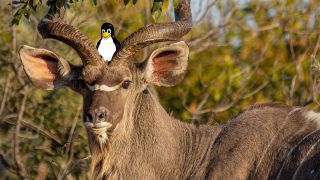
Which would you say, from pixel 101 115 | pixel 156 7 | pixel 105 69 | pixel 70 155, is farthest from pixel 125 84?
pixel 70 155

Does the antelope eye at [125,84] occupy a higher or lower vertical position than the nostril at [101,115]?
higher

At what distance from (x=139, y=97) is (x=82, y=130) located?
2586mm

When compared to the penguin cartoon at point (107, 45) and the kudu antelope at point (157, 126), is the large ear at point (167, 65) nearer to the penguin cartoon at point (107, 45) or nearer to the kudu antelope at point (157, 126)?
the kudu antelope at point (157, 126)

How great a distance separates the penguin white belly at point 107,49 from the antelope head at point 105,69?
7.0 inches

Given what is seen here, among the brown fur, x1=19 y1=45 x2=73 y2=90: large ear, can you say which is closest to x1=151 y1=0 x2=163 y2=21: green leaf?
the brown fur

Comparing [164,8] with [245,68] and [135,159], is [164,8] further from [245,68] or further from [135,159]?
[245,68]

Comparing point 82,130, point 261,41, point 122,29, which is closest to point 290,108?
point 82,130

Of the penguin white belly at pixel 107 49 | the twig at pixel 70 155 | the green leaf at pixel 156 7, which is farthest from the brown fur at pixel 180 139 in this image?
the twig at pixel 70 155

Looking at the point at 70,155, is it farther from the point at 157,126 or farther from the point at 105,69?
the point at 105,69

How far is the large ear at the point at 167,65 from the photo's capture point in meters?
5.38

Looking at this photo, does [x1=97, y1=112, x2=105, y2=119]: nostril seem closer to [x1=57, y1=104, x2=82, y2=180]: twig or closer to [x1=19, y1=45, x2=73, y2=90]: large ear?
[x1=19, y1=45, x2=73, y2=90]: large ear

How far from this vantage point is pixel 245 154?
5.16m

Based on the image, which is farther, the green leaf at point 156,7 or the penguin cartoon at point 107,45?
the penguin cartoon at point 107,45

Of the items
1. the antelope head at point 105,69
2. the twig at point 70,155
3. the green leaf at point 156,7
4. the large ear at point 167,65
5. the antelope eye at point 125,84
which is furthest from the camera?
the twig at point 70,155
